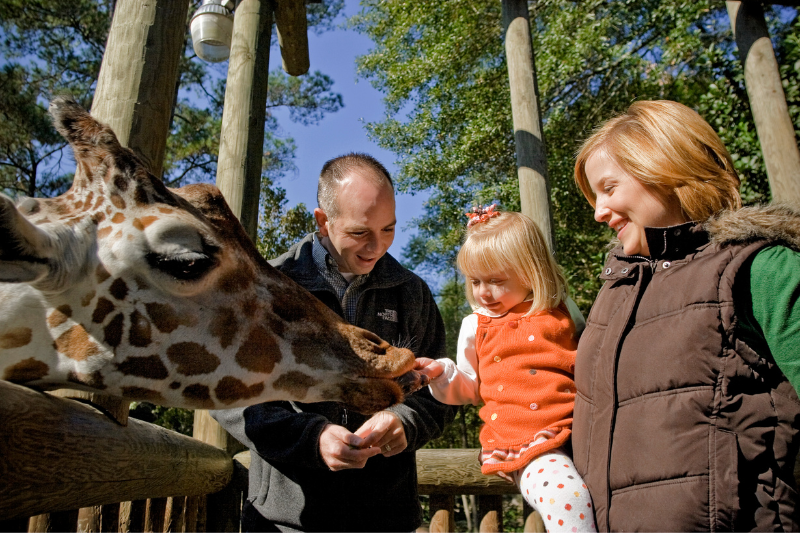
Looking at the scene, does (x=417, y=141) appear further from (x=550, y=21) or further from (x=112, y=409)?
(x=112, y=409)

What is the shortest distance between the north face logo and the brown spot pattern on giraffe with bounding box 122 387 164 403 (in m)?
0.94

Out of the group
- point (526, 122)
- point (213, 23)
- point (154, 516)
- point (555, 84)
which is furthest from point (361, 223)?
point (555, 84)

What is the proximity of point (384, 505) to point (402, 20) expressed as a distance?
31.2 ft

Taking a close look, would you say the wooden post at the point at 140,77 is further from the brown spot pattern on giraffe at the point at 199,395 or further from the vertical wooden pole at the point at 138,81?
the brown spot pattern on giraffe at the point at 199,395

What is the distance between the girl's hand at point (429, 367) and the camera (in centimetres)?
201

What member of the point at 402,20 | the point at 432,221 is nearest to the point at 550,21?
the point at 402,20

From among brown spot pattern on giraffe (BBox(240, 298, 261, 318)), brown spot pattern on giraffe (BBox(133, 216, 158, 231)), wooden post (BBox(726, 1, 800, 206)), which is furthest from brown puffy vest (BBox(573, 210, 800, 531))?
wooden post (BBox(726, 1, 800, 206))

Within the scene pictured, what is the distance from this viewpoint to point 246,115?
3352mm

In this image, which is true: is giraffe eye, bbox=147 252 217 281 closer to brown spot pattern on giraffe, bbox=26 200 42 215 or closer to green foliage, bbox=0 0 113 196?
brown spot pattern on giraffe, bbox=26 200 42 215

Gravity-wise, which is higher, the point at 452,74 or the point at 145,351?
the point at 452,74

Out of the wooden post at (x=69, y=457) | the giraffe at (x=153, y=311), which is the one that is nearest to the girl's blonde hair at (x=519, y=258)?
the giraffe at (x=153, y=311)

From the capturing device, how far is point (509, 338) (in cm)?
211

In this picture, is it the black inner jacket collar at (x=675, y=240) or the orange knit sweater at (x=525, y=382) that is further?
the orange knit sweater at (x=525, y=382)

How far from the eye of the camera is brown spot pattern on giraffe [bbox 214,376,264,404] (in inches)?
60.7
